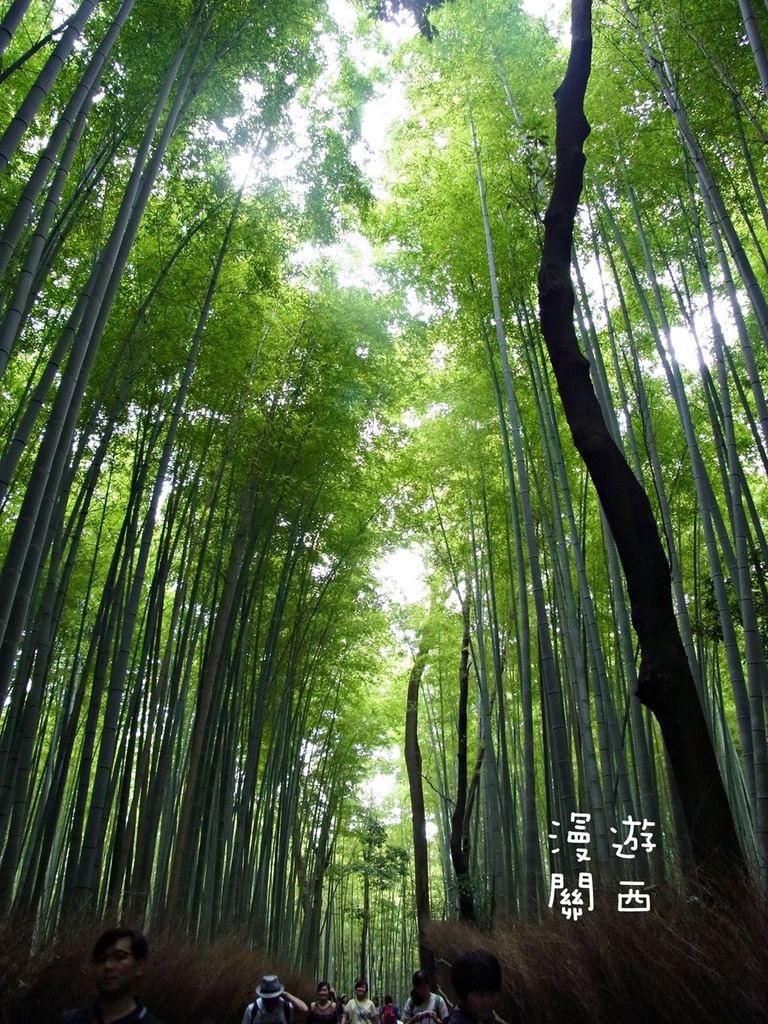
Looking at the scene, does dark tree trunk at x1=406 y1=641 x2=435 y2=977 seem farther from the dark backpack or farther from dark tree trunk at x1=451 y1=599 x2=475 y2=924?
the dark backpack

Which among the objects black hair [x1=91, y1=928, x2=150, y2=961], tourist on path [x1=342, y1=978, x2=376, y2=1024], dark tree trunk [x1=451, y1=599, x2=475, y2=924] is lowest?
tourist on path [x1=342, y1=978, x2=376, y2=1024]

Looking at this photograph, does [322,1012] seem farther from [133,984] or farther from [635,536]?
[635,536]

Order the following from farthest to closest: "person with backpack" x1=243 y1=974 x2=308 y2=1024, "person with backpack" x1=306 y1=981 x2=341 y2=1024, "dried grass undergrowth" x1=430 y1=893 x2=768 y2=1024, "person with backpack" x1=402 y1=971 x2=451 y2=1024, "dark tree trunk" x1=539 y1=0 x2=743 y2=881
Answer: "person with backpack" x1=306 y1=981 x2=341 y2=1024
"person with backpack" x1=402 y1=971 x2=451 y2=1024
"person with backpack" x1=243 y1=974 x2=308 y2=1024
"dark tree trunk" x1=539 y1=0 x2=743 y2=881
"dried grass undergrowth" x1=430 y1=893 x2=768 y2=1024

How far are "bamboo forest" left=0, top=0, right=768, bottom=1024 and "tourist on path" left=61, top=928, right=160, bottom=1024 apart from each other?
107cm

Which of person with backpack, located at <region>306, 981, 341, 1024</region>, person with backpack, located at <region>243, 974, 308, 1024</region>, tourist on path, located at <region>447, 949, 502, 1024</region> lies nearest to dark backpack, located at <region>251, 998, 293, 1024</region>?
person with backpack, located at <region>243, 974, 308, 1024</region>

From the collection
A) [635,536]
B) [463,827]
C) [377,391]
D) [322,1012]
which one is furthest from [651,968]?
[463,827]

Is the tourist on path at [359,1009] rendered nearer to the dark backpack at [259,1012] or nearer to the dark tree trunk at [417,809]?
the dark tree trunk at [417,809]

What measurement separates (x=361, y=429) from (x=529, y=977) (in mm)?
5413

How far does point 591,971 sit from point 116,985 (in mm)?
1284

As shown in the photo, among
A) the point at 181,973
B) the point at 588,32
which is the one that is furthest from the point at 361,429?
the point at 181,973

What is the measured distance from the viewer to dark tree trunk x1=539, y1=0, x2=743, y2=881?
6.57 feet

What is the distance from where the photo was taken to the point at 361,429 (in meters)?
7.14

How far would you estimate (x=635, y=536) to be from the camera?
7.53 feet

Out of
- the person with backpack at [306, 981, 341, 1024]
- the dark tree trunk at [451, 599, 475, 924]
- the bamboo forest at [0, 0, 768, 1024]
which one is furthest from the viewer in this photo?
the dark tree trunk at [451, 599, 475, 924]
